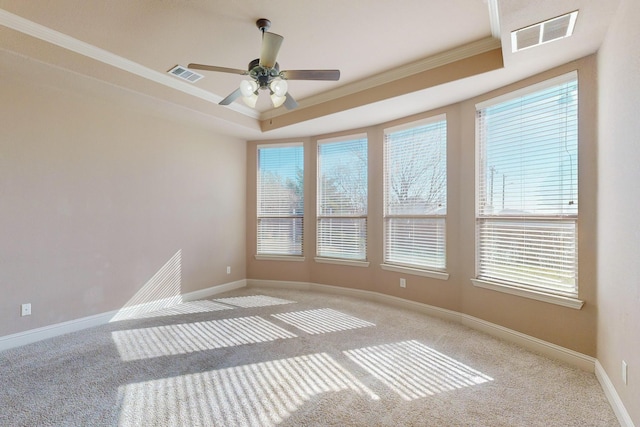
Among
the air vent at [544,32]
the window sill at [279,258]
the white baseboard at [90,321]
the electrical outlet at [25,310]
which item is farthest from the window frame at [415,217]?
the electrical outlet at [25,310]

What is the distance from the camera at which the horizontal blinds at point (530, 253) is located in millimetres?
2635

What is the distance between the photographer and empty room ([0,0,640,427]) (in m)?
2.04

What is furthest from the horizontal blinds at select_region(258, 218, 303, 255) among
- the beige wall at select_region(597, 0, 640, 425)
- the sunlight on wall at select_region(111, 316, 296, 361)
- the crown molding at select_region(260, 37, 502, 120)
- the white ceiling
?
the beige wall at select_region(597, 0, 640, 425)

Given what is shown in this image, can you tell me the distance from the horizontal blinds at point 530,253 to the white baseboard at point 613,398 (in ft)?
1.99

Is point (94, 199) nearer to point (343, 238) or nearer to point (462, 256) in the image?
point (343, 238)

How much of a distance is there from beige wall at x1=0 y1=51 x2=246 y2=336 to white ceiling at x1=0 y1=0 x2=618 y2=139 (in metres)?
→ 0.24

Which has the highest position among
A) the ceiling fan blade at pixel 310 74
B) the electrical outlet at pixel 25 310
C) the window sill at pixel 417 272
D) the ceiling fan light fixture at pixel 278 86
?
the ceiling fan blade at pixel 310 74

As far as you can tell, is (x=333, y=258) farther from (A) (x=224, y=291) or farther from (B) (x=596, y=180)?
(B) (x=596, y=180)

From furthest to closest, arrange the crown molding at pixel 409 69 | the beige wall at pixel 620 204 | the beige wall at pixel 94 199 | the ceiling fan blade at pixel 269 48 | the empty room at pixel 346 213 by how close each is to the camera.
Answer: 1. the beige wall at pixel 94 199
2. the crown molding at pixel 409 69
3. the ceiling fan blade at pixel 269 48
4. the empty room at pixel 346 213
5. the beige wall at pixel 620 204

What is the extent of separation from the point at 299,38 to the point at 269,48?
1.88 ft

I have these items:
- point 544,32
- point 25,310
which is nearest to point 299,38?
point 544,32

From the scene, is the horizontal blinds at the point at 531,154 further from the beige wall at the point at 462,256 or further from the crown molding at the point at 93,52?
the crown molding at the point at 93,52

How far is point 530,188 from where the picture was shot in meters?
2.90

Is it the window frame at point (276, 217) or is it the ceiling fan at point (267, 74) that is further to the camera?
the window frame at point (276, 217)
